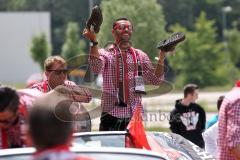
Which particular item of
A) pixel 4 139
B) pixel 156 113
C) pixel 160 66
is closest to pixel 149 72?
pixel 160 66

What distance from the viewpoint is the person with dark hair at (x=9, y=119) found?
471cm

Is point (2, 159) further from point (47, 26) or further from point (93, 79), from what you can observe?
point (47, 26)

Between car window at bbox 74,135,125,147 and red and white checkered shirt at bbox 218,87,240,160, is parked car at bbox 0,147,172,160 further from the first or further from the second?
car window at bbox 74,135,125,147

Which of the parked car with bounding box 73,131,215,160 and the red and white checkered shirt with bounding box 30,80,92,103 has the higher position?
the red and white checkered shirt with bounding box 30,80,92,103

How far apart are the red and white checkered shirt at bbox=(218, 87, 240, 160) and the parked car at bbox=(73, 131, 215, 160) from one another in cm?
44

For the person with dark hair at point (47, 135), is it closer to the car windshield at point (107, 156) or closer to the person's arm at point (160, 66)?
the car windshield at point (107, 156)

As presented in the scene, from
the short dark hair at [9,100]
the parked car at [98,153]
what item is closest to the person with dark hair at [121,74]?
the parked car at [98,153]

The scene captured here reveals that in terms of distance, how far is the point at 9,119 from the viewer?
4.95 metres

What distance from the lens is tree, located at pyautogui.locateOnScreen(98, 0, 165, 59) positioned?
14062 mm

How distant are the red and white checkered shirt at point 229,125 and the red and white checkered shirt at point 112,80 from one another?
229cm

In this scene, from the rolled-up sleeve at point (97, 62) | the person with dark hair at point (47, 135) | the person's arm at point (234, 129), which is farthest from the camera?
the rolled-up sleeve at point (97, 62)

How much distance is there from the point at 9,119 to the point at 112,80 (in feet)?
9.83

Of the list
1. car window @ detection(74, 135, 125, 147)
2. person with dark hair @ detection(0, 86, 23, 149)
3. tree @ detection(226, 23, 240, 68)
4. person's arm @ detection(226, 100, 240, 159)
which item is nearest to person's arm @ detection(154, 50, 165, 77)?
car window @ detection(74, 135, 125, 147)

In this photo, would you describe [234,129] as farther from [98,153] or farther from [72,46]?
[72,46]
